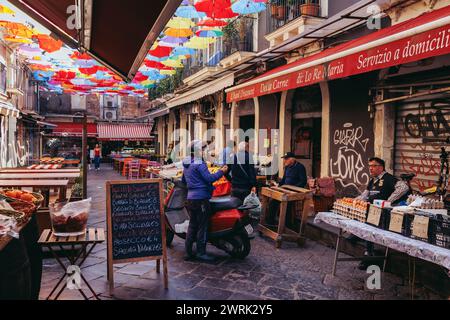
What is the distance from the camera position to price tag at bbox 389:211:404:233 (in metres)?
4.43

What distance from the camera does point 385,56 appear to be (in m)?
5.32

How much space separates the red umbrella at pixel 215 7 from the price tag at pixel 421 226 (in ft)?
21.3

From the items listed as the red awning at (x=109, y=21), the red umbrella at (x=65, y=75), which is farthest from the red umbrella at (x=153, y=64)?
the red awning at (x=109, y=21)

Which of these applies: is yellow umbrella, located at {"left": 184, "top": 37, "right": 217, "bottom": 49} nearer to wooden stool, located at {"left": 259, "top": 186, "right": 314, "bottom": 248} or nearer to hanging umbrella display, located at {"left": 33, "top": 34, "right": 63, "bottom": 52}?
hanging umbrella display, located at {"left": 33, "top": 34, "right": 63, "bottom": 52}

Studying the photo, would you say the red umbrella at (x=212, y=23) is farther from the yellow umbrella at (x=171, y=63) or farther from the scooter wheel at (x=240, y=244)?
the scooter wheel at (x=240, y=244)

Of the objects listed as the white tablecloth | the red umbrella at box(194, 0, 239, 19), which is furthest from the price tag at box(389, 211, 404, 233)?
the red umbrella at box(194, 0, 239, 19)

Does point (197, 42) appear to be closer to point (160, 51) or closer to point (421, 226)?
point (160, 51)

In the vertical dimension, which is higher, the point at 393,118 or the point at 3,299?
the point at 393,118

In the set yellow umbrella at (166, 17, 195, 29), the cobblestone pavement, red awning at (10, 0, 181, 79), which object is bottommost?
the cobblestone pavement

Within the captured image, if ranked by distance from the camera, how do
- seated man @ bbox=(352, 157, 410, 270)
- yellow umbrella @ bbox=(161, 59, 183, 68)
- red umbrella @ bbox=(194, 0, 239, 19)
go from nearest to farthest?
seated man @ bbox=(352, 157, 410, 270) → red umbrella @ bbox=(194, 0, 239, 19) → yellow umbrella @ bbox=(161, 59, 183, 68)

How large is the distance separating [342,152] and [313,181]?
139 cm

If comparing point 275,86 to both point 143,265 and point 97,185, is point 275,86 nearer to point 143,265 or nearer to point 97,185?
point 143,265

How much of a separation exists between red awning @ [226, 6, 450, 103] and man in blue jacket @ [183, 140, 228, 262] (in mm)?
2260
